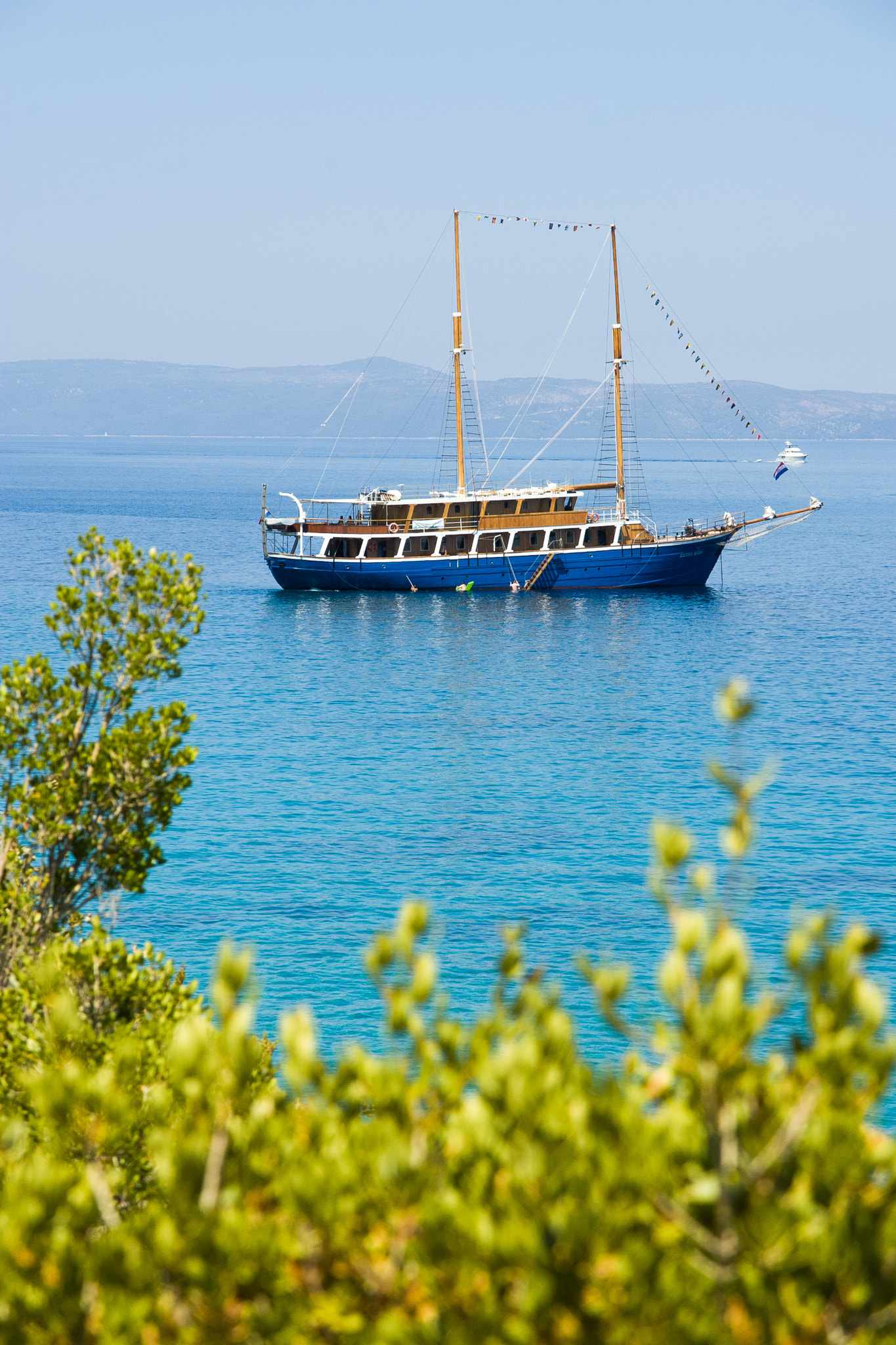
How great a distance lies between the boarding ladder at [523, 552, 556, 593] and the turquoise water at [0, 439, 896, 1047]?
68cm

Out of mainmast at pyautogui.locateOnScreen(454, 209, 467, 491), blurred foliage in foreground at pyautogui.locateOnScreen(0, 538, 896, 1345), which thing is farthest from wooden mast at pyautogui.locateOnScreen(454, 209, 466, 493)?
blurred foliage in foreground at pyautogui.locateOnScreen(0, 538, 896, 1345)

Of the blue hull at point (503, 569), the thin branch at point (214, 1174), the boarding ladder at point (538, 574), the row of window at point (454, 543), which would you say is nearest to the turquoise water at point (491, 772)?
the boarding ladder at point (538, 574)

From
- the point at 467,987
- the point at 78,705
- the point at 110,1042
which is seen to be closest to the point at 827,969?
the point at 110,1042

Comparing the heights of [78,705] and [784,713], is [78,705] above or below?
above

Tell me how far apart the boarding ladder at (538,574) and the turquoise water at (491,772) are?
26.9 inches

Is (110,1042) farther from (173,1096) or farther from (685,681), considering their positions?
(685,681)

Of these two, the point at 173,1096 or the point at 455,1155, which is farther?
the point at 173,1096

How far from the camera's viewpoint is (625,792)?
3847 centimetres

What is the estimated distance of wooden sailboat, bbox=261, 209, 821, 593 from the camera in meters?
76.6

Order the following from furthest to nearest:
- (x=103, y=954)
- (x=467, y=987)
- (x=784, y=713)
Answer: (x=784, y=713) → (x=467, y=987) → (x=103, y=954)

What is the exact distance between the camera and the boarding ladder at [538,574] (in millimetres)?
77562

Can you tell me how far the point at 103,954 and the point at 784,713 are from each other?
40.0 metres

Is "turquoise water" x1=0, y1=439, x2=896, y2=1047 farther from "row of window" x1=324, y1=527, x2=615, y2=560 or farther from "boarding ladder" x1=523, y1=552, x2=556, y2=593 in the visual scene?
"row of window" x1=324, y1=527, x2=615, y2=560

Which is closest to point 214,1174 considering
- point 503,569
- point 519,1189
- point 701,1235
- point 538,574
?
point 519,1189
